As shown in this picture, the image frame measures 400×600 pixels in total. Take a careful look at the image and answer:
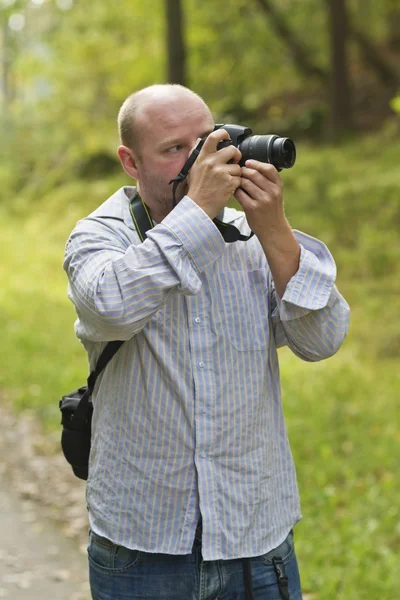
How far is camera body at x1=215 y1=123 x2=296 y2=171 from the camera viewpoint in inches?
74.6

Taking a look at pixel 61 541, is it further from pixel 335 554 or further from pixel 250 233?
pixel 250 233

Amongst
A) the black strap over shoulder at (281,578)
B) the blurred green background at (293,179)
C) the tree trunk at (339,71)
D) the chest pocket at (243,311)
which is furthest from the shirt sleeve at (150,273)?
the tree trunk at (339,71)

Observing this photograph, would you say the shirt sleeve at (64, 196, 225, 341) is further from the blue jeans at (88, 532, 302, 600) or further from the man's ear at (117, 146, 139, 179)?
the blue jeans at (88, 532, 302, 600)

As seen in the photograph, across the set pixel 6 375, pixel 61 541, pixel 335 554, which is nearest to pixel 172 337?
pixel 335 554

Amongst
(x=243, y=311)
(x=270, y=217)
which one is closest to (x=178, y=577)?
(x=243, y=311)

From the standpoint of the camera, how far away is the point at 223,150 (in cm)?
187

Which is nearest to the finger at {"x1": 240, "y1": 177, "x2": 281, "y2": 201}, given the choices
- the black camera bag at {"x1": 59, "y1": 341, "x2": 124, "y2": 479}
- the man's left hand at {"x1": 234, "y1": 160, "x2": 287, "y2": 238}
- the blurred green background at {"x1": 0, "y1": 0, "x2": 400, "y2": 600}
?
the man's left hand at {"x1": 234, "y1": 160, "x2": 287, "y2": 238}

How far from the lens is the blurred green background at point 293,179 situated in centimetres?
541

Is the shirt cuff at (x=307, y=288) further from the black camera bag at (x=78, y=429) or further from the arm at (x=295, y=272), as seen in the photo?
the black camera bag at (x=78, y=429)

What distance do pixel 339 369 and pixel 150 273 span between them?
6302 millimetres

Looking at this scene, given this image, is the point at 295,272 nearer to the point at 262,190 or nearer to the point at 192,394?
the point at 262,190

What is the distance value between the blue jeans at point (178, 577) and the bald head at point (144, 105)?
3.31 feet

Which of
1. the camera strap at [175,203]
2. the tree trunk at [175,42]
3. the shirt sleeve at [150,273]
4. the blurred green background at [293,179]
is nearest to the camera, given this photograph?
the shirt sleeve at [150,273]

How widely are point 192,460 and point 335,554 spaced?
Answer: 9.12ft
